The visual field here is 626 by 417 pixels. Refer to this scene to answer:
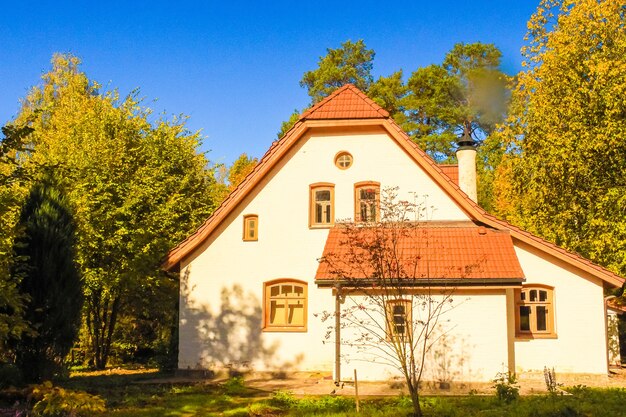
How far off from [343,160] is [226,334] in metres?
6.78

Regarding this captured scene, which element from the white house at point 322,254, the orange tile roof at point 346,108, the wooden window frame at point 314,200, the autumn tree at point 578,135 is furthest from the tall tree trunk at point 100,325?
the autumn tree at point 578,135

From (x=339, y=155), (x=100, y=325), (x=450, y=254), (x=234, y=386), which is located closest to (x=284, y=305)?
(x=234, y=386)

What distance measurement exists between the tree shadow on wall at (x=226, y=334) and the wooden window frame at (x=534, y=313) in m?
7.42

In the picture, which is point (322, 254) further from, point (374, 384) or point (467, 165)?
point (467, 165)

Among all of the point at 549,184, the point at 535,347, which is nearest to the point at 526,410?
the point at 535,347

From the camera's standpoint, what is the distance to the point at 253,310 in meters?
19.0

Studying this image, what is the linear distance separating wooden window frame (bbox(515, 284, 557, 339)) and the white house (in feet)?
0.10

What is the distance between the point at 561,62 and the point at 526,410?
53.4 ft

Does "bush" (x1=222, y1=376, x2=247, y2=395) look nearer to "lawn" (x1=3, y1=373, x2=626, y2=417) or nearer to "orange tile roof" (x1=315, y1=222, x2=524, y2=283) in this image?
"lawn" (x1=3, y1=373, x2=626, y2=417)

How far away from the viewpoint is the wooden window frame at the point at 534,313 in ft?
58.1

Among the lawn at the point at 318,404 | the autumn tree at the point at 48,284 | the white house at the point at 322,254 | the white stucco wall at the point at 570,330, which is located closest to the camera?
the lawn at the point at 318,404

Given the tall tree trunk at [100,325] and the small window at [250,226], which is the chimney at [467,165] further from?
the tall tree trunk at [100,325]

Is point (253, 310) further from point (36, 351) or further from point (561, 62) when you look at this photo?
point (561, 62)

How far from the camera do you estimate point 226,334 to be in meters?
19.0
